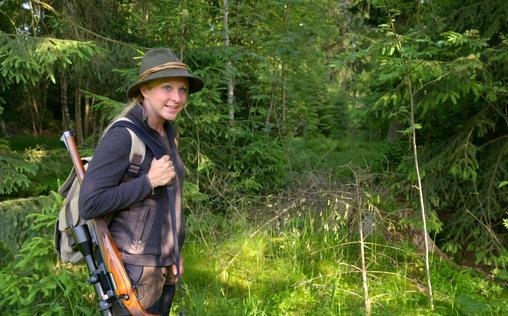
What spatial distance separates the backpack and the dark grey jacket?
3cm

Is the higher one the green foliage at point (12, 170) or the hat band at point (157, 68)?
the hat band at point (157, 68)

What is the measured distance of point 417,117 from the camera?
608cm

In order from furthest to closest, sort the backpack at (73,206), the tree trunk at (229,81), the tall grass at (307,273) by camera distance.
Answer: the tree trunk at (229,81) → the tall grass at (307,273) → the backpack at (73,206)

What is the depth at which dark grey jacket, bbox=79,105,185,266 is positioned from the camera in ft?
6.77

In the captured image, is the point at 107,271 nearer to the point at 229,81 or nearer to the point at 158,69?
the point at 158,69

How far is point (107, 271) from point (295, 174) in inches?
215

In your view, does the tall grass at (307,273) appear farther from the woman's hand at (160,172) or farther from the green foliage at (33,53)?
the green foliage at (33,53)

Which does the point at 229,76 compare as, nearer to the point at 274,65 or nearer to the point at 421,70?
the point at 274,65

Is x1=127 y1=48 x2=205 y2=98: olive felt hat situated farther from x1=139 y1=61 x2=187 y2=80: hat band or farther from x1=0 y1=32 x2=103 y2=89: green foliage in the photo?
x1=0 y1=32 x2=103 y2=89: green foliage

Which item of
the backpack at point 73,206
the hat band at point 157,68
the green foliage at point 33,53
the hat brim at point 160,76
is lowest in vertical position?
the backpack at point 73,206

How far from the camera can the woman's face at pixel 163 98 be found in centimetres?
231

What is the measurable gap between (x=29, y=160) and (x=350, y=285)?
4.38m

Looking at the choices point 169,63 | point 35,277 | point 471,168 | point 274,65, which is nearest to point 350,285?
point 471,168

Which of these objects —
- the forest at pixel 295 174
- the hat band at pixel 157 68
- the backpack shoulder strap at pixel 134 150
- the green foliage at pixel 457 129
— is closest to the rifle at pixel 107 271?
the backpack shoulder strap at pixel 134 150
